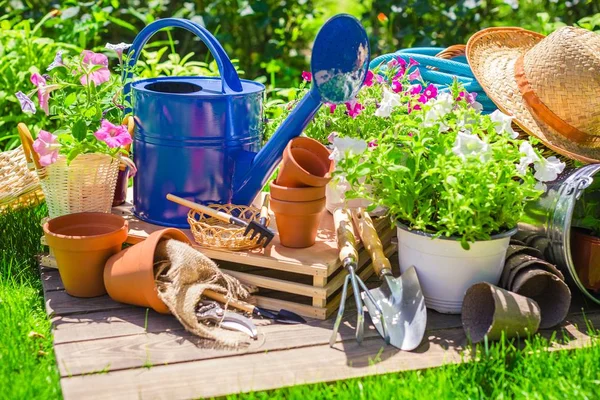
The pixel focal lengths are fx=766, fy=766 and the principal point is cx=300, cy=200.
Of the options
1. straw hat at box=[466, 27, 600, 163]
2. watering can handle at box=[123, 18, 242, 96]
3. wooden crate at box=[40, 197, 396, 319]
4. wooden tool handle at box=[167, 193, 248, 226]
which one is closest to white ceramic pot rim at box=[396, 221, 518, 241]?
wooden crate at box=[40, 197, 396, 319]

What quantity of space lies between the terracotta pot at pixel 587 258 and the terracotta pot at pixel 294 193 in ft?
2.77

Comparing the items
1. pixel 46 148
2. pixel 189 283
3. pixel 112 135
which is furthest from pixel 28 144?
pixel 189 283

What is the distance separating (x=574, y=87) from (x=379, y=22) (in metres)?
2.13

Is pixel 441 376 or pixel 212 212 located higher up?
pixel 212 212

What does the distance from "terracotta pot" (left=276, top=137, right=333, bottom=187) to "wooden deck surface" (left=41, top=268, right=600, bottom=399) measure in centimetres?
41

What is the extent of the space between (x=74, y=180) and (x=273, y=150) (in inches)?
25.0

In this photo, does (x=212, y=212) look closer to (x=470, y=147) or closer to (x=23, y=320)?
(x=23, y=320)

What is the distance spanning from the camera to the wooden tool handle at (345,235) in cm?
220

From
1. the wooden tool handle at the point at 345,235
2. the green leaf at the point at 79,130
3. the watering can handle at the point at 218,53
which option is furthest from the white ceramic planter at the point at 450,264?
the green leaf at the point at 79,130

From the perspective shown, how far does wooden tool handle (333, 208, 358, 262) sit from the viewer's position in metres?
2.20

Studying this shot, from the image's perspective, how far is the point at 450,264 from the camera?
2.21m

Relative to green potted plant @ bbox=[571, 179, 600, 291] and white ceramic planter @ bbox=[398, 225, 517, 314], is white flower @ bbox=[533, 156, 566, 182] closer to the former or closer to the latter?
white ceramic planter @ bbox=[398, 225, 517, 314]

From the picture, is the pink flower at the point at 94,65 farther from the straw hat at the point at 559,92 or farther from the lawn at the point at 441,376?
the straw hat at the point at 559,92

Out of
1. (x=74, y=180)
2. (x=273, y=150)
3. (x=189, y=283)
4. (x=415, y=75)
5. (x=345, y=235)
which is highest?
(x=415, y=75)
